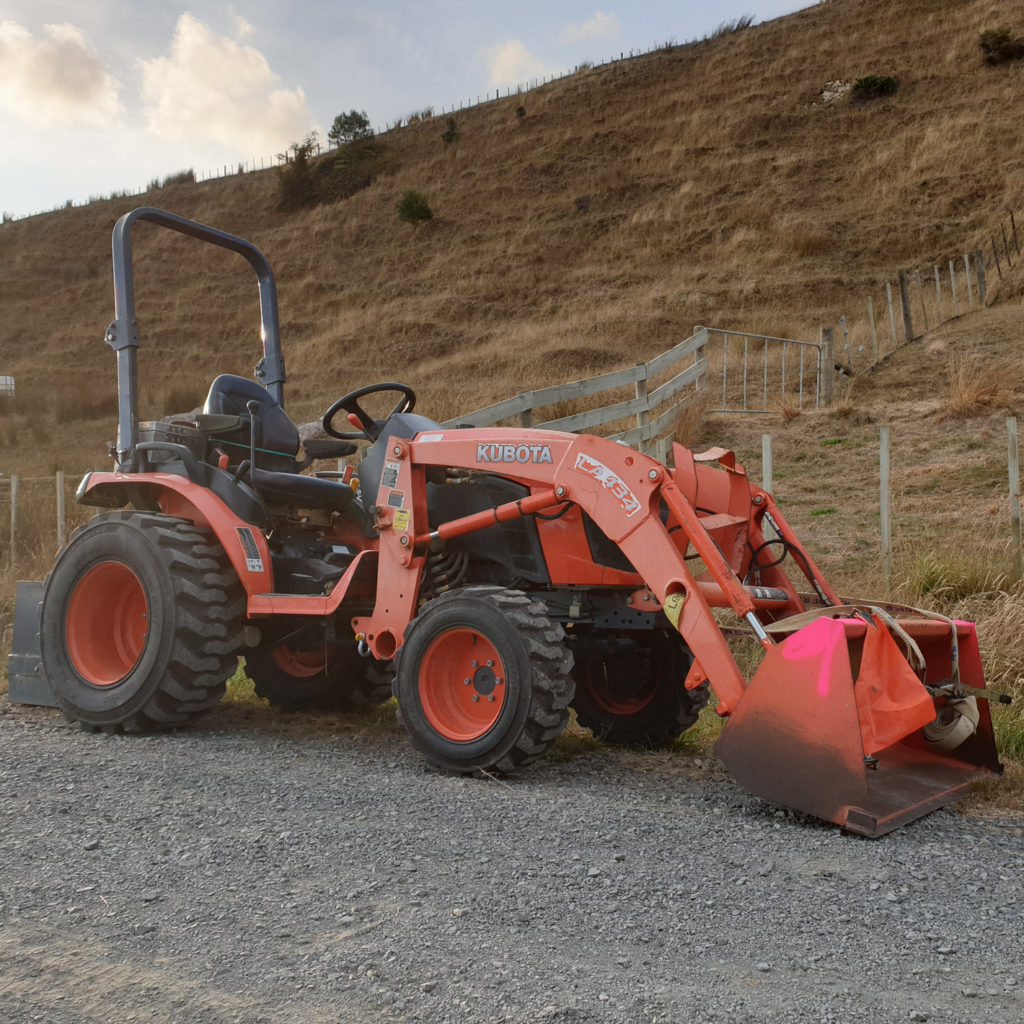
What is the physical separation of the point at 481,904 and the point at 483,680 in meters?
1.71

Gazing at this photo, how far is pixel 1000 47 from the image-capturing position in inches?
1604

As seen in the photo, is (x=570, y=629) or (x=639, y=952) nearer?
(x=639, y=952)

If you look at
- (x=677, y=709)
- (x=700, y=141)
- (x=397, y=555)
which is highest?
(x=700, y=141)

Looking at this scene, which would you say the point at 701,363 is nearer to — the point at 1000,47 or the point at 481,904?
the point at 481,904

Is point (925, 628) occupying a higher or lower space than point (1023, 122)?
lower

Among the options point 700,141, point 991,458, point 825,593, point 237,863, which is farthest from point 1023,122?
point 237,863

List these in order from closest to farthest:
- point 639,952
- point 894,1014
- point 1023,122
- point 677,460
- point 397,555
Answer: point 894,1014 < point 639,952 < point 677,460 < point 397,555 < point 1023,122

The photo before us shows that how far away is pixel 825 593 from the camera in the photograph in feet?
16.4

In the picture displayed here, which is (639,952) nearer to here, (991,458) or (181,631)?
(181,631)

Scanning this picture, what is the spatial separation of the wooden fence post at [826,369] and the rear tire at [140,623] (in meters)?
12.3

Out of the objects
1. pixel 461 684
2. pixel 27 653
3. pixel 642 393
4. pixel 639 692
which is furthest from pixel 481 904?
pixel 642 393

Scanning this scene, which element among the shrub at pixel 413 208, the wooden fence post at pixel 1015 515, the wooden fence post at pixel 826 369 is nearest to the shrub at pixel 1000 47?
the shrub at pixel 413 208

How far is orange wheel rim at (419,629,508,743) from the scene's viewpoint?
4699mm

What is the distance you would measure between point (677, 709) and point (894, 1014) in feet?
9.81
